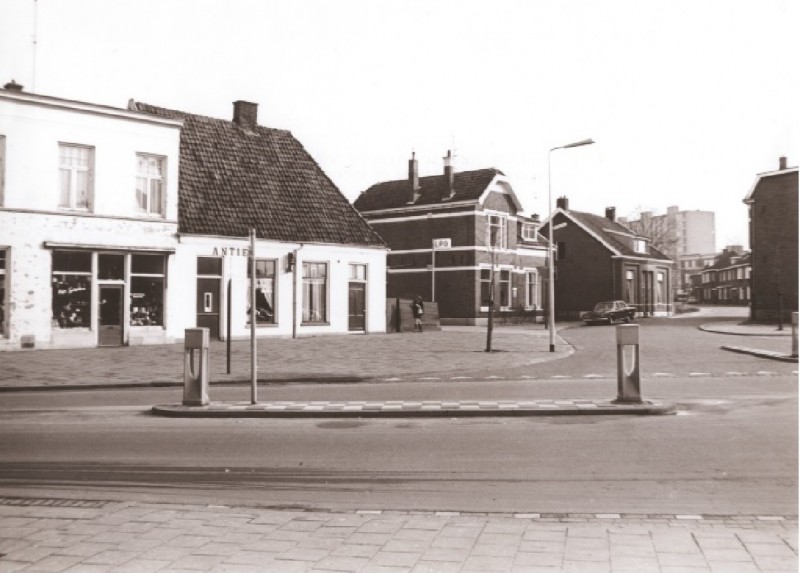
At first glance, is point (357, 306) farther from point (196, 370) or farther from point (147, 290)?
point (196, 370)

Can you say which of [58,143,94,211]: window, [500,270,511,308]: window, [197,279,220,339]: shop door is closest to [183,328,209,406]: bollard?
[58,143,94,211]: window

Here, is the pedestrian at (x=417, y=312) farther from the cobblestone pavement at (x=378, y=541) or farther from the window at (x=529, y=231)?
the cobblestone pavement at (x=378, y=541)

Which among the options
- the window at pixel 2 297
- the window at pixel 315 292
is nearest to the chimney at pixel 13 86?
the window at pixel 2 297

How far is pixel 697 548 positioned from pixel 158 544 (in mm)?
3096

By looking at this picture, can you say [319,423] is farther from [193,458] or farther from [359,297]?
[359,297]

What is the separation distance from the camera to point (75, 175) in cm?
1861

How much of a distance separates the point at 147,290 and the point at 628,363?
50.6 ft

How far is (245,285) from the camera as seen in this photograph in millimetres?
23906

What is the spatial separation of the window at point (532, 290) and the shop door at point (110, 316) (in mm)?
27915

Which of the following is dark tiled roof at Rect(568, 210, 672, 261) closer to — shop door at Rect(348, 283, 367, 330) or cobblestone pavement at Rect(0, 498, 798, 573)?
cobblestone pavement at Rect(0, 498, 798, 573)

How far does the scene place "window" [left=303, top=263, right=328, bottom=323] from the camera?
2695 cm

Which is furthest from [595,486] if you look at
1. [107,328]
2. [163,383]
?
[107,328]

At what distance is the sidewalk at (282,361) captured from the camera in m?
14.1

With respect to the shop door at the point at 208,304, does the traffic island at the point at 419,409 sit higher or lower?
lower
